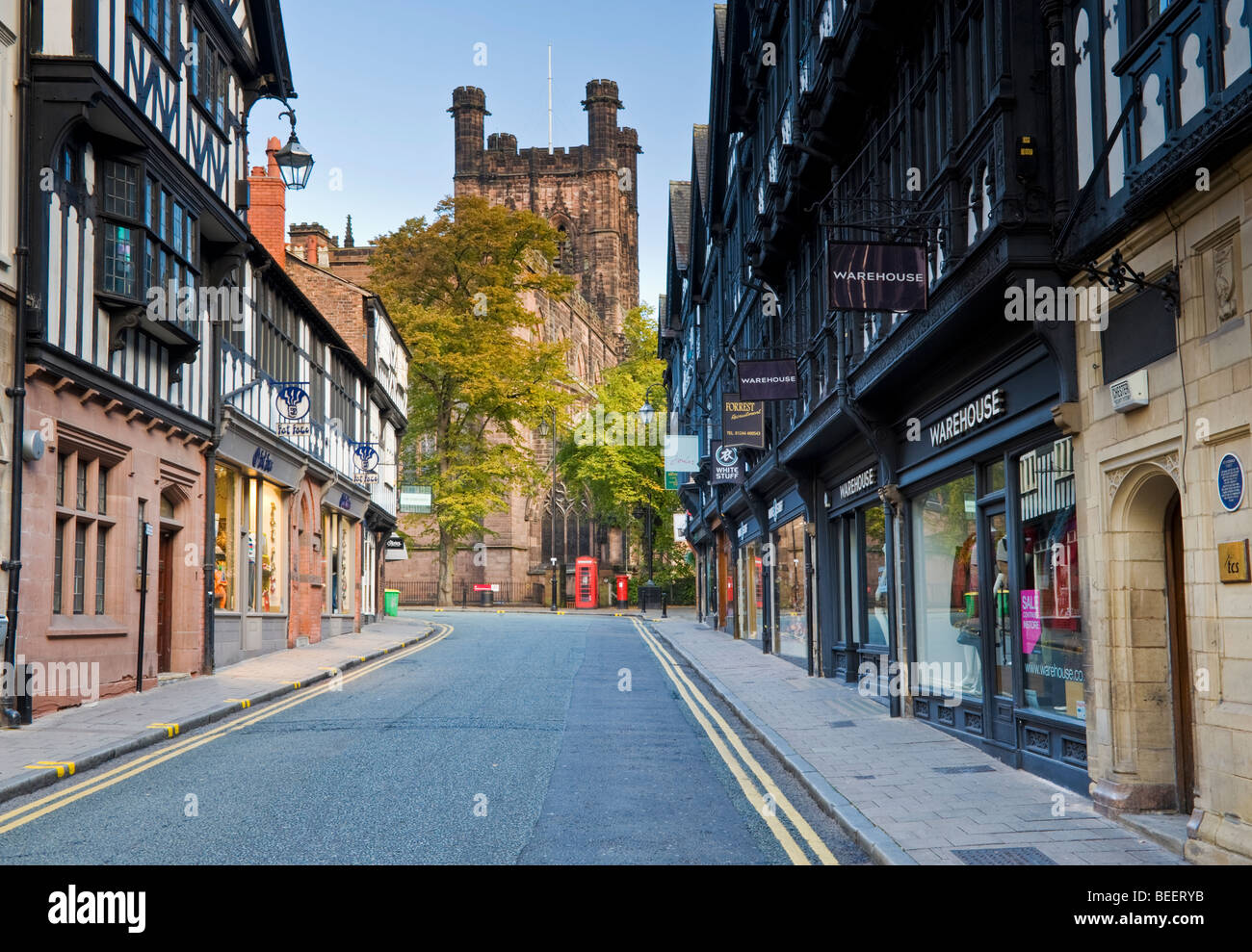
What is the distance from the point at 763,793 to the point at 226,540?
15261 millimetres

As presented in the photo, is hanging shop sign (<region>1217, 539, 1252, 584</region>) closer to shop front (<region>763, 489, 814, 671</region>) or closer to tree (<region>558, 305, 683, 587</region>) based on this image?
shop front (<region>763, 489, 814, 671</region>)

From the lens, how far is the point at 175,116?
17953mm

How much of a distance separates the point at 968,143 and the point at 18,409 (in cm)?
1010

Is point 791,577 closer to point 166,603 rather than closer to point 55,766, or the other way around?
point 166,603

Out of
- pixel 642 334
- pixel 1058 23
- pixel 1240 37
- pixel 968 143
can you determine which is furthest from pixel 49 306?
pixel 642 334

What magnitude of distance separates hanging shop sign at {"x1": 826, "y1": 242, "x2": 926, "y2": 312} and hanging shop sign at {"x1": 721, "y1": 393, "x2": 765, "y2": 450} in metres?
10.9

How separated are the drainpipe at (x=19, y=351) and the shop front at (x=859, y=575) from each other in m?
9.95

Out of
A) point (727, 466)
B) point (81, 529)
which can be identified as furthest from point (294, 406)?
point (727, 466)

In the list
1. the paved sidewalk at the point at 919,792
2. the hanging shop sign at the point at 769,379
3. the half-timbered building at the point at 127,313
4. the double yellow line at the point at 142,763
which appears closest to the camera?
the paved sidewalk at the point at 919,792

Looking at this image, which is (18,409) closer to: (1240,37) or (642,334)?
(1240,37)

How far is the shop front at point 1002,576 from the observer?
32.1ft

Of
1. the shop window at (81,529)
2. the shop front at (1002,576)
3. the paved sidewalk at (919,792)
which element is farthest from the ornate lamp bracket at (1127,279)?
the shop window at (81,529)

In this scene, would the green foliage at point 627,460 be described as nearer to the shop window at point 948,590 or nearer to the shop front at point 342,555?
the shop front at point 342,555

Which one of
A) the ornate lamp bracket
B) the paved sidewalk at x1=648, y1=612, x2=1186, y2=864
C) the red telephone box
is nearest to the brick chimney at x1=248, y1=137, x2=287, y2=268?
the paved sidewalk at x1=648, y1=612, x2=1186, y2=864
